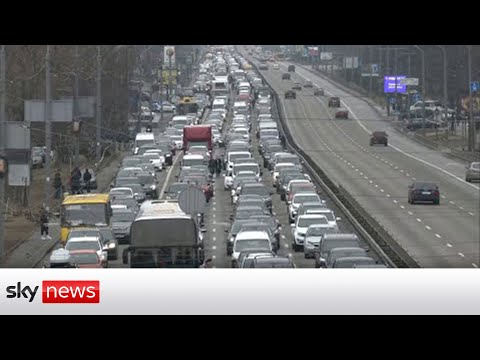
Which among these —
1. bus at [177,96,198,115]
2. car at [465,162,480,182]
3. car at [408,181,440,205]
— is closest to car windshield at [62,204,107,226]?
car at [408,181,440,205]

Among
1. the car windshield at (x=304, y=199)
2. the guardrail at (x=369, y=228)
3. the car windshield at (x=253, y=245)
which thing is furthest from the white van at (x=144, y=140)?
the car windshield at (x=253, y=245)

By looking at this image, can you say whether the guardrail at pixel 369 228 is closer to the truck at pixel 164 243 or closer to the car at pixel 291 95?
the truck at pixel 164 243

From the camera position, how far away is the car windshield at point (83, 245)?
98.7 ft

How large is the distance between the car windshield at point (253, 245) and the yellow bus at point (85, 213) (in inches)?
238

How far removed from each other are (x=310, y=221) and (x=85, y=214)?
5.78 m

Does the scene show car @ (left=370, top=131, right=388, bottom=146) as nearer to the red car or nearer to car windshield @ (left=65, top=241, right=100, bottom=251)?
car windshield @ (left=65, top=241, right=100, bottom=251)

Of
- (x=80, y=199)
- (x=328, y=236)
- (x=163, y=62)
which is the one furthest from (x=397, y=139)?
(x=328, y=236)

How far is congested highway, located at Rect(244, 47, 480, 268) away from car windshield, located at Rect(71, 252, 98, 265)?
7.42 m

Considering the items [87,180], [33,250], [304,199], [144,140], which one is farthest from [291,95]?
[33,250]

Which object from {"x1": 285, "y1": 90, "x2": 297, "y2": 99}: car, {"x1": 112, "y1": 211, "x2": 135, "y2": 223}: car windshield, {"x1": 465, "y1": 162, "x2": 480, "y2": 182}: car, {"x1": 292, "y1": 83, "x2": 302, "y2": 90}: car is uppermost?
{"x1": 292, "y1": 83, "x2": 302, "y2": 90}: car

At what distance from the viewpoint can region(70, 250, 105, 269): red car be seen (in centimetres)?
2819

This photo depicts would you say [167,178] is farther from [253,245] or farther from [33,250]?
[253,245]
